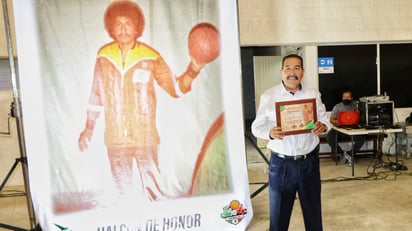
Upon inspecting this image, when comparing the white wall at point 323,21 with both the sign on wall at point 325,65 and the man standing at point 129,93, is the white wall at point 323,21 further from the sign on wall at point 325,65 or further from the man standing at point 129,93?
the man standing at point 129,93

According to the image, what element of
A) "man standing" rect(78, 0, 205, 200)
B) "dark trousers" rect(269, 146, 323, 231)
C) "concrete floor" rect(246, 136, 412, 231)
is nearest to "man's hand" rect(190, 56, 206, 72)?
"man standing" rect(78, 0, 205, 200)

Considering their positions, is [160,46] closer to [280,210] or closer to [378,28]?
[280,210]

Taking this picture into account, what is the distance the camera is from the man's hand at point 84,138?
2697 millimetres

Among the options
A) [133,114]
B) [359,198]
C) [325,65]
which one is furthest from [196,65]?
[325,65]

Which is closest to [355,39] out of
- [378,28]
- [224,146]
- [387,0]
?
[378,28]

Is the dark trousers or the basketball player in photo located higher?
the basketball player in photo

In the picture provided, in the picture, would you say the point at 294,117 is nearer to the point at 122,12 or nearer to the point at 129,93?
the point at 129,93

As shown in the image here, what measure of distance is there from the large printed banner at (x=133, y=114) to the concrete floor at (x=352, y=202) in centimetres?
81

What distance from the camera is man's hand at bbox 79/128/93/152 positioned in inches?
106

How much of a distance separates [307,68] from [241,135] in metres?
3.07

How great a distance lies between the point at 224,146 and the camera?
→ 2.90 m

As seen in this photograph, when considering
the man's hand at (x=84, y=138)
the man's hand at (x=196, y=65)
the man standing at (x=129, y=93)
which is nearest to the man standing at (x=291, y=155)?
the man's hand at (x=196, y=65)

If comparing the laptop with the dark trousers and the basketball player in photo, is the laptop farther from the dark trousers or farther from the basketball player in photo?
the basketball player in photo

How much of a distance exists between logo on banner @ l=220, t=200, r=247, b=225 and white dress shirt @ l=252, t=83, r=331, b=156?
736 millimetres
